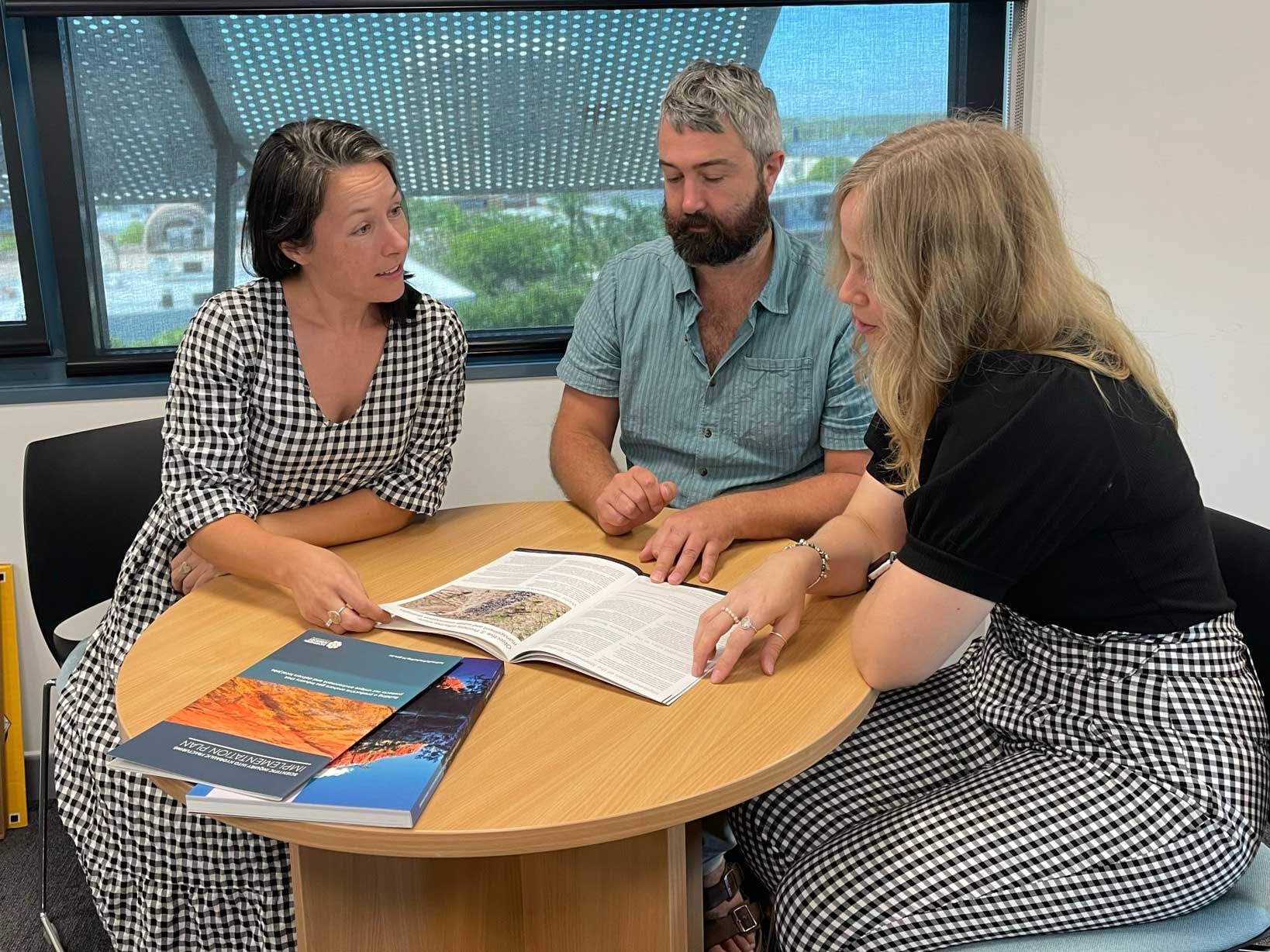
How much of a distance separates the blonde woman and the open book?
0.09 m

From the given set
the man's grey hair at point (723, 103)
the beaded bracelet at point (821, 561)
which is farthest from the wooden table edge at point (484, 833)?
the man's grey hair at point (723, 103)

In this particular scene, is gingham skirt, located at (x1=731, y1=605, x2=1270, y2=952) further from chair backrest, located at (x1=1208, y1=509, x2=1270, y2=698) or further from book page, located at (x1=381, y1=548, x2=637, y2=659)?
book page, located at (x1=381, y1=548, x2=637, y2=659)

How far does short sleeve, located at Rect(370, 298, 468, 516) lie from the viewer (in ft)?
6.24

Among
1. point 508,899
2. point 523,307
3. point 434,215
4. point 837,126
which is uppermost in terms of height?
point 837,126

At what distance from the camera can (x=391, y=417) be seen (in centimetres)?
190

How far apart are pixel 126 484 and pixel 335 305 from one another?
66 cm

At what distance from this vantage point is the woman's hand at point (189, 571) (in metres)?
1.79

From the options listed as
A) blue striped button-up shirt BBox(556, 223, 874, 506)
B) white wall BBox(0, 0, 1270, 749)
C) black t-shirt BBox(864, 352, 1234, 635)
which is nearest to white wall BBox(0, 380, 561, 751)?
white wall BBox(0, 0, 1270, 749)

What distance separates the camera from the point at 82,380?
8.54 feet

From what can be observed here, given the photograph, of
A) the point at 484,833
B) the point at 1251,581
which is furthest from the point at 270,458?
the point at 1251,581

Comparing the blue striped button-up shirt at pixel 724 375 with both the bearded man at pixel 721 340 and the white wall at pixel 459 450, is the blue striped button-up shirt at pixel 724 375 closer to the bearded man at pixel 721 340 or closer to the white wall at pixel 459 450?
the bearded man at pixel 721 340

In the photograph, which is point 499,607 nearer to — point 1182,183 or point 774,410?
point 774,410

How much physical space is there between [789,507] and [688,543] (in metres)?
0.26

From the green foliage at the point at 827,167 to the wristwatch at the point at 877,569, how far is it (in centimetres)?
139
